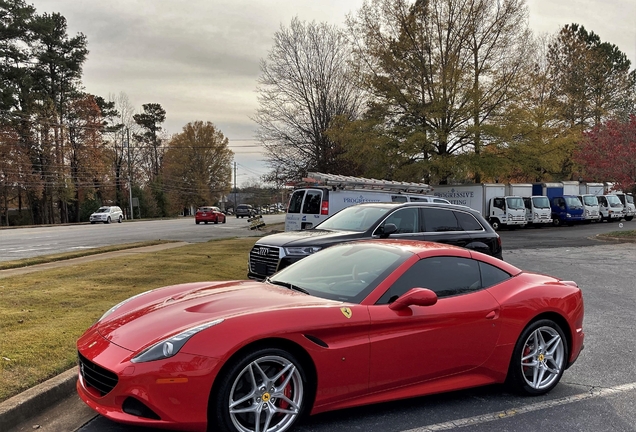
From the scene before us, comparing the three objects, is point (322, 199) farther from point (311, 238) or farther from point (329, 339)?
point (329, 339)

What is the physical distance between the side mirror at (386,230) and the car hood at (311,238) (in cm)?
34

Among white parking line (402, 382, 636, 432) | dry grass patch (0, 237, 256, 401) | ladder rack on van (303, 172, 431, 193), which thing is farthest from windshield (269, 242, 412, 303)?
ladder rack on van (303, 172, 431, 193)

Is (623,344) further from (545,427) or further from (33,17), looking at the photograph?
(33,17)

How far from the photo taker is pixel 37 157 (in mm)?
49906

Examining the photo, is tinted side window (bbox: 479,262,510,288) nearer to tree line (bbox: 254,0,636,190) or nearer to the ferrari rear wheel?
the ferrari rear wheel

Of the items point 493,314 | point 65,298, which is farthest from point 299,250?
point 493,314

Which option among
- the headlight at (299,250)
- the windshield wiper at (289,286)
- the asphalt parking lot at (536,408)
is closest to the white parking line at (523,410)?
the asphalt parking lot at (536,408)

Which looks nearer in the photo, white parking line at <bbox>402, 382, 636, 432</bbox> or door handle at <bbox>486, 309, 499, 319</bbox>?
white parking line at <bbox>402, 382, 636, 432</bbox>

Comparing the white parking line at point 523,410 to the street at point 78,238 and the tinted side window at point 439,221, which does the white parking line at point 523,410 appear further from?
the street at point 78,238

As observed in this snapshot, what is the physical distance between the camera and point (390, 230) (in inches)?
332

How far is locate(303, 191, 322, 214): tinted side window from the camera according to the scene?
14.8 m

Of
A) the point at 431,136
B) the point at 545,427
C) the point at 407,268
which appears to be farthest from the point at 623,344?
the point at 431,136

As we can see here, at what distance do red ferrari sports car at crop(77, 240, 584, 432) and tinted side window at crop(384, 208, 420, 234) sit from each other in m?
4.07

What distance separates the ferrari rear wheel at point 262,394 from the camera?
3.11 meters
